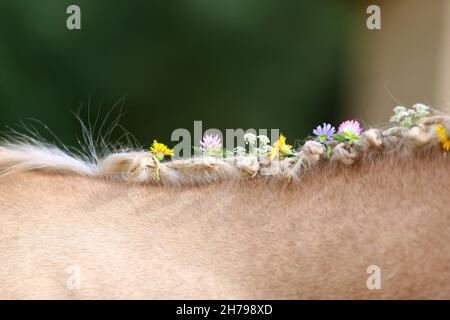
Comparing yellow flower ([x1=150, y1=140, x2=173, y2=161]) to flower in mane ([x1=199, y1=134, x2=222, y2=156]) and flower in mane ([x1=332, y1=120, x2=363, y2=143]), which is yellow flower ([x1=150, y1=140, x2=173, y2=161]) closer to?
flower in mane ([x1=199, y1=134, x2=222, y2=156])

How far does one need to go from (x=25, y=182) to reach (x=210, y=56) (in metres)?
2.93

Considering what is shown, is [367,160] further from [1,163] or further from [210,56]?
[210,56]

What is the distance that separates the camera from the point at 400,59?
4.04m

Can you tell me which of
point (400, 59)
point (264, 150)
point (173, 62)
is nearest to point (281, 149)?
point (264, 150)

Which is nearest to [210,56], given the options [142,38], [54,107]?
[142,38]

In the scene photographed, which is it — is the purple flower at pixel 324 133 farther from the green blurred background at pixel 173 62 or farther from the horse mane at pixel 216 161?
the green blurred background at pixel 173 62

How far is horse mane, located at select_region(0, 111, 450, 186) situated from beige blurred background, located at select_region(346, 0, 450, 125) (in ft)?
9.08

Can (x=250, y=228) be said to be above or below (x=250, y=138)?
below

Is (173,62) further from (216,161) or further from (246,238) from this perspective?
(246,238)

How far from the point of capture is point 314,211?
34.9 inches

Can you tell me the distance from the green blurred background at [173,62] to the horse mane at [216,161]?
2.43 meters

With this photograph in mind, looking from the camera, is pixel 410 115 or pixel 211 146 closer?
pixel 410 115

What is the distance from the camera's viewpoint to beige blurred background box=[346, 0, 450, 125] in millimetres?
3748

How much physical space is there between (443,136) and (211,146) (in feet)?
1.34
